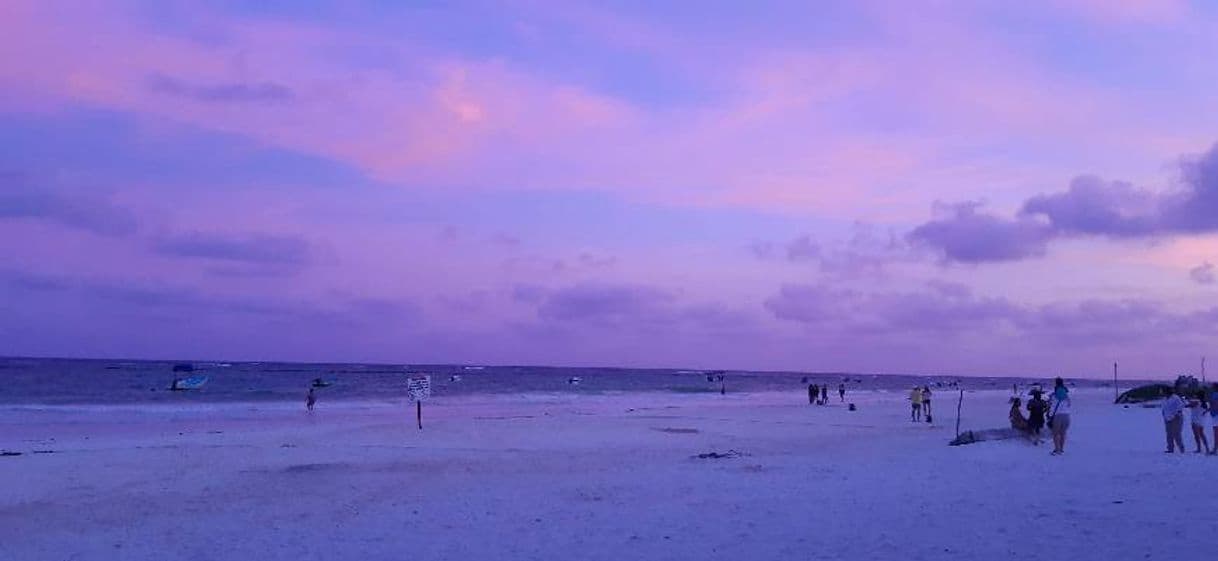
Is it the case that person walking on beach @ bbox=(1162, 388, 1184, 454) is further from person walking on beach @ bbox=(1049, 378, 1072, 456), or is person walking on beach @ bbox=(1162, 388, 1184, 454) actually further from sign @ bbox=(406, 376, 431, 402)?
sign @ bbox=(406, 376, 431, 402)

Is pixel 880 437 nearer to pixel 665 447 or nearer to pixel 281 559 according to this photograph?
pixel 665 447

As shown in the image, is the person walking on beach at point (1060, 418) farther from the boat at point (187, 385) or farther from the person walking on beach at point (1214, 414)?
the boat at point (187, 385)

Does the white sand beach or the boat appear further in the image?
the boat

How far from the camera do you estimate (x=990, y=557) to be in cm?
1037

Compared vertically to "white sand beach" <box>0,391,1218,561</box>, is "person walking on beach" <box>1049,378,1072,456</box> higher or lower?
higher

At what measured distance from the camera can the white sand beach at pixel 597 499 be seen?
11.5 m

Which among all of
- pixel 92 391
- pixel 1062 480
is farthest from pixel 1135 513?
pixel 92 391

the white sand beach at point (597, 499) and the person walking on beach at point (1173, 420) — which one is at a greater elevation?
the person walking on beach at point (1173, 420)

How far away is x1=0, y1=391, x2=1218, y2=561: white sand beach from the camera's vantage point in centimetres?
1146

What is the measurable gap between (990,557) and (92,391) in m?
78.3

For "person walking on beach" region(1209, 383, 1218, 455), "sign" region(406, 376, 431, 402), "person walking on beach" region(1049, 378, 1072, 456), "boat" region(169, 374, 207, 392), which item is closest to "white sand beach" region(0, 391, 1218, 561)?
"person walking on beach" region(1049, 378, 1072, 456)

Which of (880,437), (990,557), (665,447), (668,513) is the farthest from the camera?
(880,437)

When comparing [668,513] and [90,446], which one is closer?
[668,513]

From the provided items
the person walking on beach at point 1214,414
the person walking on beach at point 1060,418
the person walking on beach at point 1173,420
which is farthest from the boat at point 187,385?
the person walking on beach at point 1214,414
